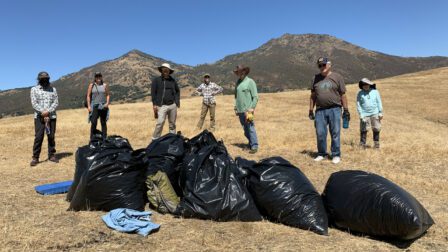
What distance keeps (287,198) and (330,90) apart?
11.8 feet

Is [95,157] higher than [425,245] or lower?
higher

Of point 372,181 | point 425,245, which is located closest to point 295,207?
point 372,181

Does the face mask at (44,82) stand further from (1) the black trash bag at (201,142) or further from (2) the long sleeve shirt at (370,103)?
(2) the long sleeve shirt at (370,103)

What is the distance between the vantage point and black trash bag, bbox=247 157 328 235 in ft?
14.4

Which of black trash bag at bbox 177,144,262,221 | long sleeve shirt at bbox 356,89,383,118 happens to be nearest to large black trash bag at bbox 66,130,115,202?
black trash bag at bbox 177,144,262,221

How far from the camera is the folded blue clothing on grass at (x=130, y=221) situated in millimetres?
4012

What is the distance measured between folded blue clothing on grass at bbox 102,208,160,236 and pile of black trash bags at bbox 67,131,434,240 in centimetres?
27

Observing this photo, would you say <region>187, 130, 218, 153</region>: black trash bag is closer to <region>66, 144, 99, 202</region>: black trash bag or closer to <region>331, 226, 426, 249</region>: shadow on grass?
<region>66, 144, 99, 202</region>: black trash bag

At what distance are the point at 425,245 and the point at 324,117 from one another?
385 cm

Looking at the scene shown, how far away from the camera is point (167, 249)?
3697 mm

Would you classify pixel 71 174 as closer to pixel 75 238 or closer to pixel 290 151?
pixel 75 238

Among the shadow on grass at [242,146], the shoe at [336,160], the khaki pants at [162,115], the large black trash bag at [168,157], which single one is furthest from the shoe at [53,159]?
the shoe at [336,160]

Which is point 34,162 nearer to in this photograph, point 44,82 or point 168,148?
point 44,82

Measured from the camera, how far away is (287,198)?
450 cm
